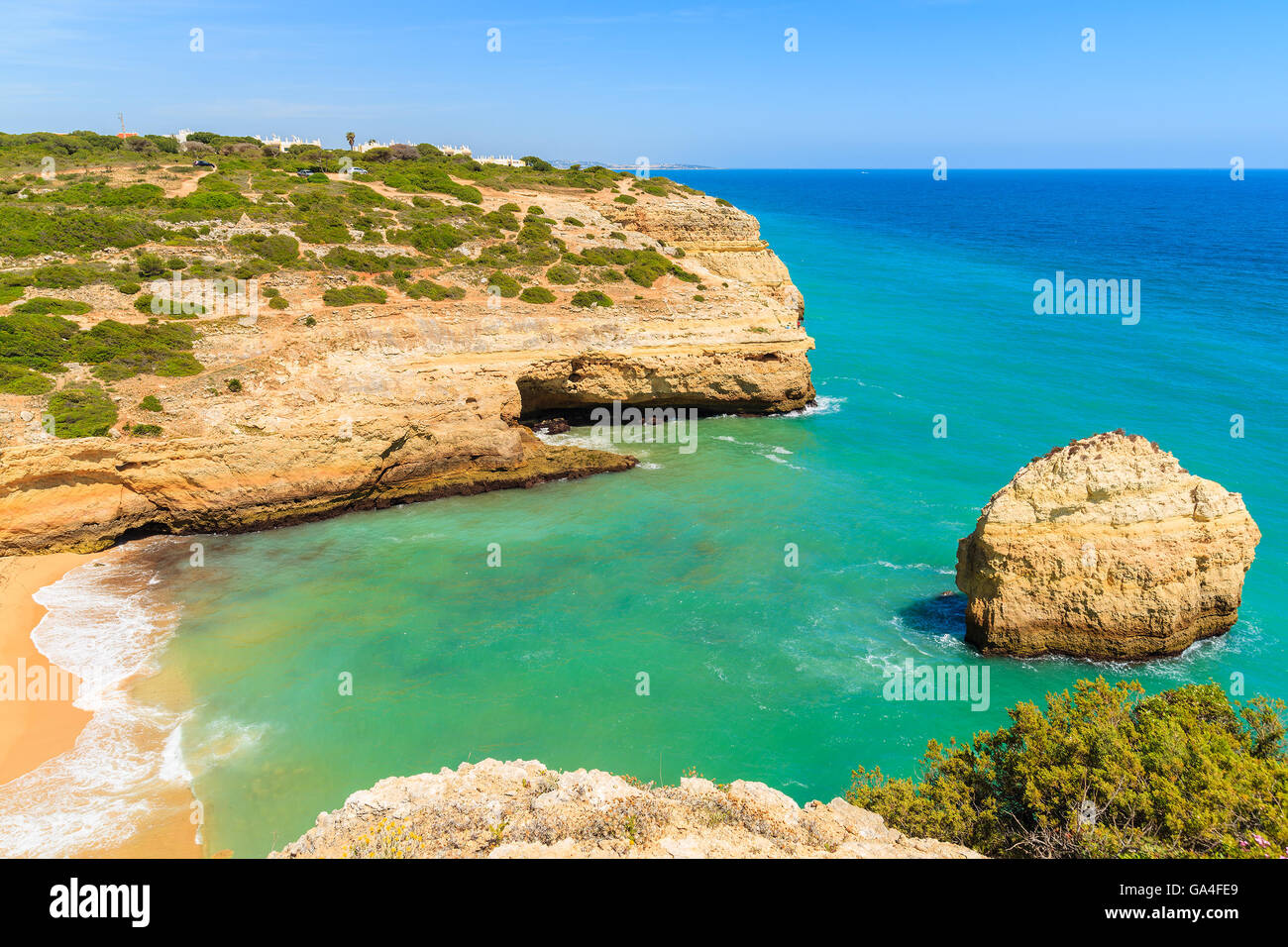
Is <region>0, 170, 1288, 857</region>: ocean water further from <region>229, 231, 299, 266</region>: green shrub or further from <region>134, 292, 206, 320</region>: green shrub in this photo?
<region>229, 231, 299, 266</region>: green shrub

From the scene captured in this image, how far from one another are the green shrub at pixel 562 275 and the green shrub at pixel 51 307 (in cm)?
1987

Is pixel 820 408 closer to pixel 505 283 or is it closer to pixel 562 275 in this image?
pixel 562 275

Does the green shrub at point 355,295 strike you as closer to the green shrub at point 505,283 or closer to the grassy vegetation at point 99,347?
the green shrub at point 505,283

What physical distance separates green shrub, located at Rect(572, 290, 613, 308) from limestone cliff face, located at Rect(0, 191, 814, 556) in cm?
67

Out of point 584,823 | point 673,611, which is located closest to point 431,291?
point 673,611

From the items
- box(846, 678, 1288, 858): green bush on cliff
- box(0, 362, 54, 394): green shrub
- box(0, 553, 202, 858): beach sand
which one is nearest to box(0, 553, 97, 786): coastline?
box(0, 553, 202, 858): beach sand

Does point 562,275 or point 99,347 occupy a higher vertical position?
point 562,275

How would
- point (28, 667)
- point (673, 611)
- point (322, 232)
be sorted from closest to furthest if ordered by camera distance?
1. point (28, 667)
2. point (673, 611)
3. point (322, 232)

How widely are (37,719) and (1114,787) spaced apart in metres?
21.9

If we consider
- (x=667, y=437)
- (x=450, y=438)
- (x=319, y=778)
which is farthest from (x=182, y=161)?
(x=319, y=778)

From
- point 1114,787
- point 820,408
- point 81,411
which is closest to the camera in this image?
point 1114,787

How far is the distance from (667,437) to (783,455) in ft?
19.3

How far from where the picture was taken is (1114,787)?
33.2 feet

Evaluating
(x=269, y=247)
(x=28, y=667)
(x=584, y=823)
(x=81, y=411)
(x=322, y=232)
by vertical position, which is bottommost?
(x=28, y=667)
